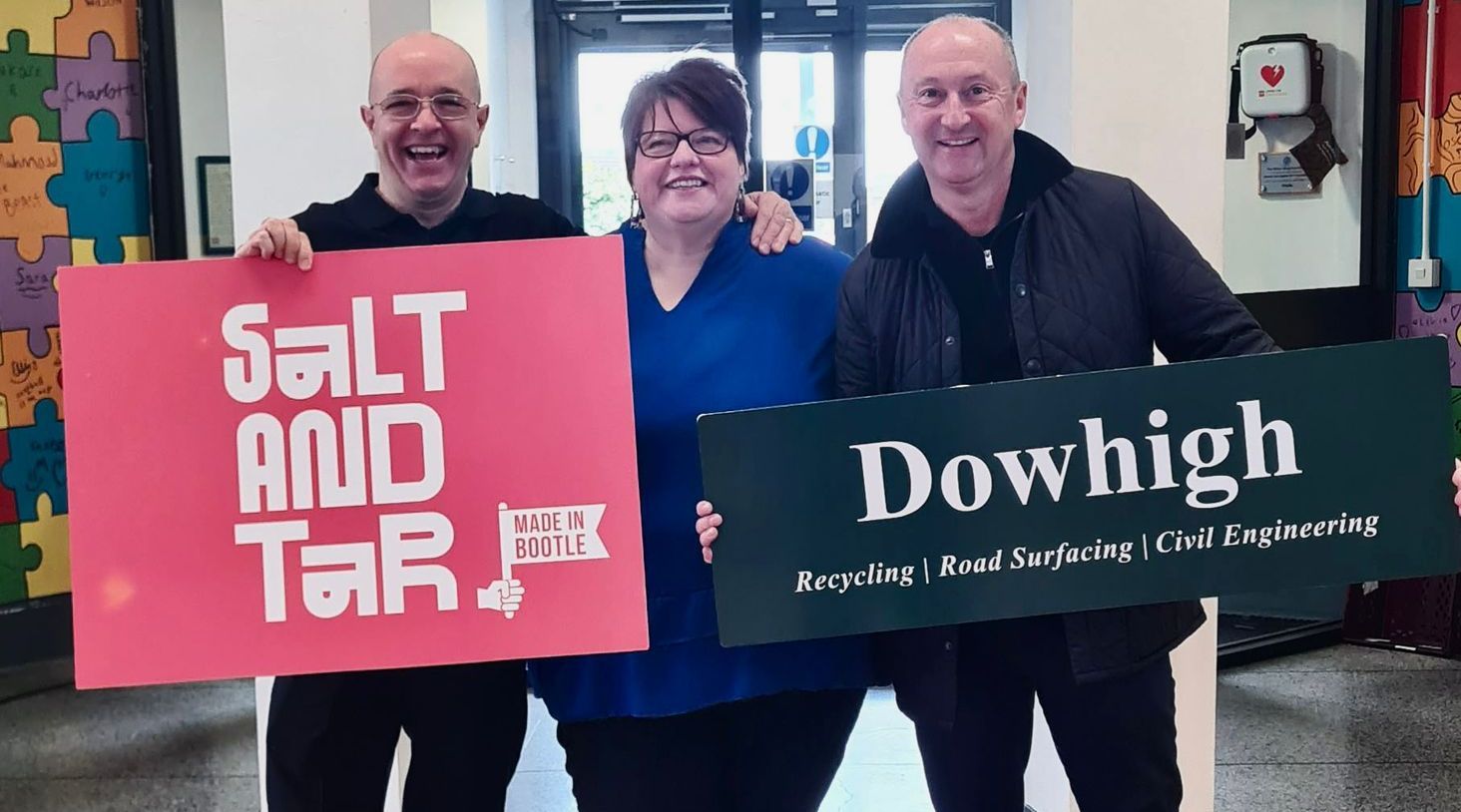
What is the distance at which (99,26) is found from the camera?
4.04 m

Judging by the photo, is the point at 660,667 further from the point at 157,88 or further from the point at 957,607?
the point at 157,88

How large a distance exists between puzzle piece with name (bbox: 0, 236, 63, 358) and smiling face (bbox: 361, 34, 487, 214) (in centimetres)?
289

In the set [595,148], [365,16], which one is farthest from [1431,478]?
[595,148]

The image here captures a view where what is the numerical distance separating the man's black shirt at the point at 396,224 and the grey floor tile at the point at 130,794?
6.21 feet

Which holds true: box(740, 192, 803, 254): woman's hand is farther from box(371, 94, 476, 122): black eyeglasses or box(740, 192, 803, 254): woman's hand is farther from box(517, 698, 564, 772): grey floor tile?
box(517, 698, 564, 772): grey floor tile

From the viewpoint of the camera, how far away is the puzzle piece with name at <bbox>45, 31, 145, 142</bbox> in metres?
4.00

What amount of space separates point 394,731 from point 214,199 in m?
3.08

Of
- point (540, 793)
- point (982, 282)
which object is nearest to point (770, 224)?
point (982, 282)

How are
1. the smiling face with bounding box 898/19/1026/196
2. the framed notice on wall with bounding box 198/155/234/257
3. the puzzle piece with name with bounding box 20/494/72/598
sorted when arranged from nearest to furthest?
the smiling face with bounding box 898/19/1026/196
the puzzle piece with name with bounding box 20/494/72/598
the framed notice on wall with bounding box 198/155/234/257

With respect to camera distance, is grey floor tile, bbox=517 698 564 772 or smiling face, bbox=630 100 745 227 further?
grey floor tile, bbox=517 698 564 772

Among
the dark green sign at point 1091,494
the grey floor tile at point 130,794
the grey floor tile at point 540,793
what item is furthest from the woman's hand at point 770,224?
A: the grey floor tile at point 130,794

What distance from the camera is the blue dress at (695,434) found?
63.1 inches

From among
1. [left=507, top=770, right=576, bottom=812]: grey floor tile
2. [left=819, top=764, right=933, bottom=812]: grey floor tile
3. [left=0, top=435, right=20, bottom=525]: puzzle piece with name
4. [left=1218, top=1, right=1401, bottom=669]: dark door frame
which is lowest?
[left=507, top=770, right=576, bottom=812]: grey floor tile

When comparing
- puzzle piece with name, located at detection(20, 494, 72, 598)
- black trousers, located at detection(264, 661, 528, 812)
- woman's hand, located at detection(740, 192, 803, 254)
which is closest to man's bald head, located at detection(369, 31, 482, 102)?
woman's hand, located at detection(740, 192, 803, 254)
